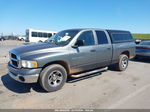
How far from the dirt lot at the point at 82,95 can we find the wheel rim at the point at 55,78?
282 millimetres

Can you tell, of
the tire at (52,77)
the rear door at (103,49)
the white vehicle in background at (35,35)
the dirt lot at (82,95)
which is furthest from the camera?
the white vehicle in background at (35,35)

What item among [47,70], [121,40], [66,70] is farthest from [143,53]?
[47,70]

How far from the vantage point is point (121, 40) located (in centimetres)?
611

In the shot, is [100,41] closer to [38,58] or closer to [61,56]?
[61,56]

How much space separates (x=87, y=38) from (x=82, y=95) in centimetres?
210

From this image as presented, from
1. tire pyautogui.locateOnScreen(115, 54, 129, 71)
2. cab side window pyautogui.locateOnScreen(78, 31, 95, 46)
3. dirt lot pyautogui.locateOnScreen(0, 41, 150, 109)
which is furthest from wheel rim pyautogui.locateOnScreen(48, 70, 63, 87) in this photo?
tire pyautogui.locateOnScreen(115, 54, 129, 71)

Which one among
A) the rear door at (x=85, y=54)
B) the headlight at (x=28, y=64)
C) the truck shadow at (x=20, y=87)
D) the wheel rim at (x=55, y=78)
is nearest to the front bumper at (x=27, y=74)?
the headlight at (x=28, y=64)

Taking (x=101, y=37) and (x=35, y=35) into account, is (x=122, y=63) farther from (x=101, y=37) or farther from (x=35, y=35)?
(x=35, y=35)

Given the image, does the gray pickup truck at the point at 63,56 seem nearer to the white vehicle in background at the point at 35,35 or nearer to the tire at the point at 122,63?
the tire at the point at 122,63

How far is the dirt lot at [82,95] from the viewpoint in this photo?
10.4 feet

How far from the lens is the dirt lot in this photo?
3.18m

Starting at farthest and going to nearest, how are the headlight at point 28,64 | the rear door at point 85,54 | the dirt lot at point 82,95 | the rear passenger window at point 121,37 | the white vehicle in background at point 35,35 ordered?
1. the white vehicle in background at point 35,35
2. the rear passenger window at point 121,37
3. the rear door at point 85,54
4. the headlight at point 28,64
5. the dirt lot at point 82,95

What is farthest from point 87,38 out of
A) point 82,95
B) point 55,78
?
point 82,95

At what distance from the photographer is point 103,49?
5078 millimetres
